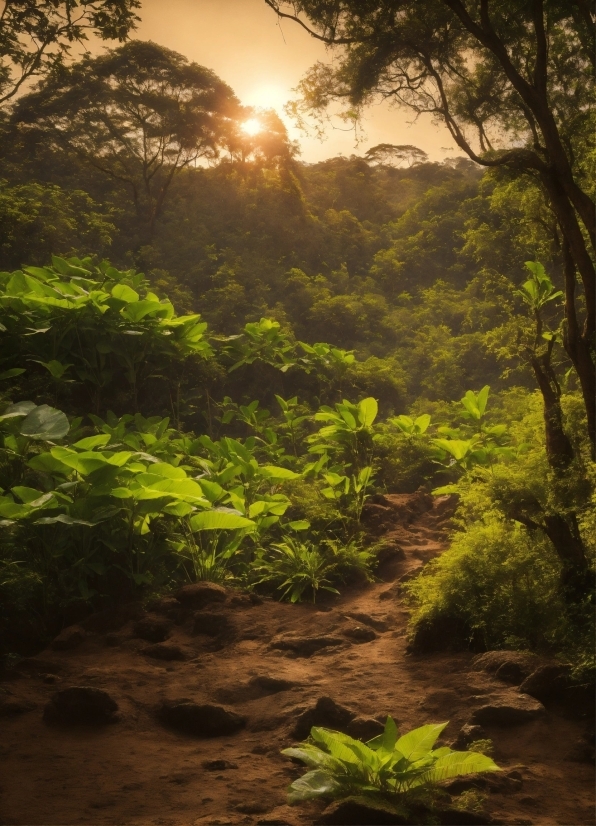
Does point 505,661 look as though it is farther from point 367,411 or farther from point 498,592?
point 367,411

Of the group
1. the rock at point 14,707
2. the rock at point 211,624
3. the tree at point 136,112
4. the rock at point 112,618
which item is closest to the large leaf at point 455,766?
the rock at point 14,707

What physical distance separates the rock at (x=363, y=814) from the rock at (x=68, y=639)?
7.73 ft

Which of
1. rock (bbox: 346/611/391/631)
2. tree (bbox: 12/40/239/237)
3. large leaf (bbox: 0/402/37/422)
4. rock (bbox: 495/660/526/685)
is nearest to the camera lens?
rock (bbox: 495/660/526/685)

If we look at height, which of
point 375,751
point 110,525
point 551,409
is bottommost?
point 375,751

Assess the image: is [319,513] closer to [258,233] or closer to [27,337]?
[27,337]

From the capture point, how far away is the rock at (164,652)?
4.16 meters

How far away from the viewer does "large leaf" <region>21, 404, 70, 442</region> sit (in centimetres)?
455

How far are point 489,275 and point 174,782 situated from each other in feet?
37.9

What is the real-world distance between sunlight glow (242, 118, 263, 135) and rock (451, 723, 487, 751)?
38.2ft

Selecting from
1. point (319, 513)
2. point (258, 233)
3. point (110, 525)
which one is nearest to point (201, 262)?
point (258, 233)

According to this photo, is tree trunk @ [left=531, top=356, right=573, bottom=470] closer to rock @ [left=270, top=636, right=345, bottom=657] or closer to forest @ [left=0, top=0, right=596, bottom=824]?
forest @ [left=0, top=0, right=596, bottom=824]

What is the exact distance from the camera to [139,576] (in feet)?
15.4

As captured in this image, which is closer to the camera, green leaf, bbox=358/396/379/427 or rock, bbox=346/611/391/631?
rock, bbox=346/611/391/631

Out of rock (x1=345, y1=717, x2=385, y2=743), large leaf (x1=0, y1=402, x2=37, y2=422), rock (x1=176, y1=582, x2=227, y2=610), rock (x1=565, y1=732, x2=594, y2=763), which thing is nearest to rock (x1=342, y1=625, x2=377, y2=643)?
rock (x1=176, y1=582, x2=227, y2=610)
